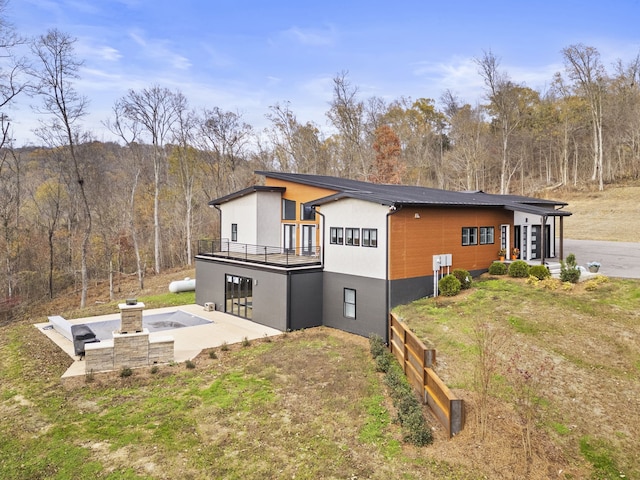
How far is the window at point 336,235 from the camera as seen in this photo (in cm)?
1440

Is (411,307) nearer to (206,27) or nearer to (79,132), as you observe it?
(206,27)

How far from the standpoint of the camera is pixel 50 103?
21.8 metres

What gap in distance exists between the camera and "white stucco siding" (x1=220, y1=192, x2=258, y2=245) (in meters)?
18.7

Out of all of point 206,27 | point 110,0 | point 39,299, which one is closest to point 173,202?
point 39,299

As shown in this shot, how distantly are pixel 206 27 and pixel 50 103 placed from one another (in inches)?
363

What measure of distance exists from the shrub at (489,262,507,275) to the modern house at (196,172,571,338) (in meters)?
0.50

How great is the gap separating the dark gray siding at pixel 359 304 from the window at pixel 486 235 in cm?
539

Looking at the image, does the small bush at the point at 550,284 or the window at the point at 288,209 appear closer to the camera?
the small bush at the point at 550,284

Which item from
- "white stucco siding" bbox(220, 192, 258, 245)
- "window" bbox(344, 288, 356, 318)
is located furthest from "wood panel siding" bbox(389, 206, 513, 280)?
"white stucco siding" bbox(220, 192, 258, 245)

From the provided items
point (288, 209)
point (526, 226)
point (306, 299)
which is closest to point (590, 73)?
point (526, 226)

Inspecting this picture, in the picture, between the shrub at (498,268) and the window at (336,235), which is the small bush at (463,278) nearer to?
the shrub at (498,268)

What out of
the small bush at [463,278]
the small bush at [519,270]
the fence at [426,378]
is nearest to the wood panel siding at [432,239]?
the small bush at [463,278]

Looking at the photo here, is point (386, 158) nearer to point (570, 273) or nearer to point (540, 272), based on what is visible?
point (540, 272)

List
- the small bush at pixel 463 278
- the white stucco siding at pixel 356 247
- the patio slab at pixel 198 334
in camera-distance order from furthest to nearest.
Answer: the small bush at pixel 463 278 → the white stucco siding at pixel 356 247 → the patio slab at pixel 198 334
